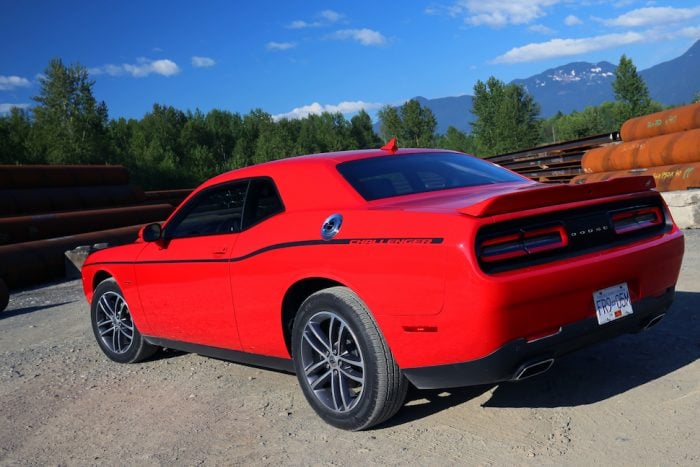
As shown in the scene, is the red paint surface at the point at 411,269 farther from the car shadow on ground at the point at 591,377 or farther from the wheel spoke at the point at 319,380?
the car shadow on ground at the point at 591,377

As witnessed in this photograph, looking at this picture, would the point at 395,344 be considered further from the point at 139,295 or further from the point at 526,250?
the point at 139,295

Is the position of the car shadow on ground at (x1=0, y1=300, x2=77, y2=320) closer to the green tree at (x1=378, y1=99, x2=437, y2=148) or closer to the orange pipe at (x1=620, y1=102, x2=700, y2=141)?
the orange pipe at (x1=620, y1=102, x2=700, y2=141)

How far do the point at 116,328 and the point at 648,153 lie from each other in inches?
437

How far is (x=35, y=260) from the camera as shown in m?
12.6

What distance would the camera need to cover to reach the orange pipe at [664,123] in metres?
12.5

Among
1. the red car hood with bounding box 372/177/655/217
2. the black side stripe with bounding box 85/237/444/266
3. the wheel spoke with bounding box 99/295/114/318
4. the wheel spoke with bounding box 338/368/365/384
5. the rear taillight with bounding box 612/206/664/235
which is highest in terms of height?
the red car hood with bounding box 372/177/655/217

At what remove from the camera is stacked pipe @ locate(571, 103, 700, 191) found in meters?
11.4

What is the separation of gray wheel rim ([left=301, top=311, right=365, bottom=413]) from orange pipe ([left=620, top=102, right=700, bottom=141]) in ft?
37.9

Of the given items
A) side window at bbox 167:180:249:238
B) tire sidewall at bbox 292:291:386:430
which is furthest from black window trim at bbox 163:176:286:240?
tire sidewall at bbox 292:291:386:430

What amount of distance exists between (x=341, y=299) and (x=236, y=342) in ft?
3.62

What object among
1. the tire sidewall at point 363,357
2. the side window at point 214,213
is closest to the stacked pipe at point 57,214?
the side window at point 214,213

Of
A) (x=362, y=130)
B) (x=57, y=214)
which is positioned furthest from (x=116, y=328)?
(x=362, y=130)

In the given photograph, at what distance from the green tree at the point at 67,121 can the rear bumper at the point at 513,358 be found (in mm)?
51138

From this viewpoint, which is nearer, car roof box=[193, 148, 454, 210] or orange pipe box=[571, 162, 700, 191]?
car roof box=[193, 148, 454, 210]
